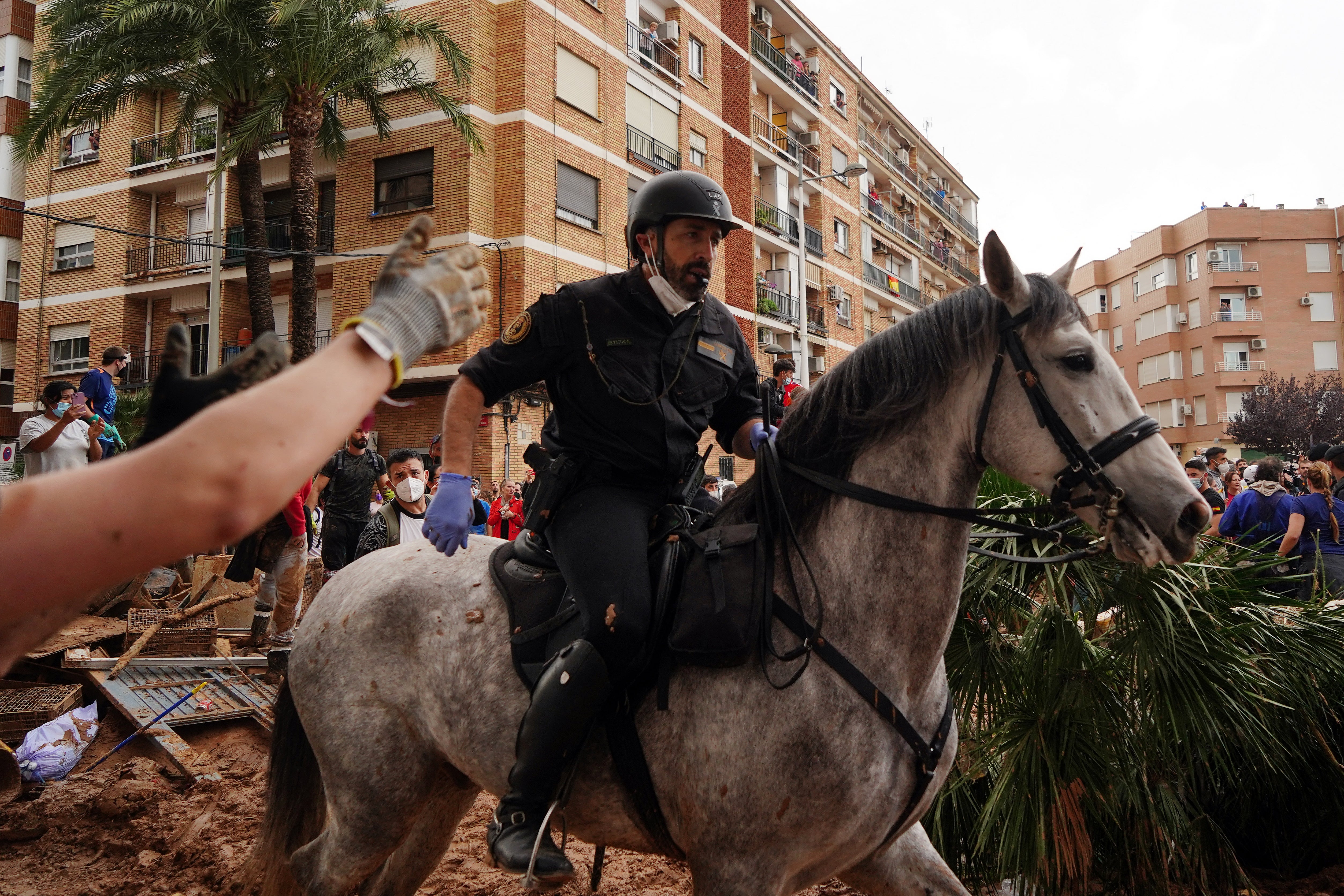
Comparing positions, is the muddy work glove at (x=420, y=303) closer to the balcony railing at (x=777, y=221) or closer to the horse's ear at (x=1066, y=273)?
the horse's ear at (x=1066, y=273)

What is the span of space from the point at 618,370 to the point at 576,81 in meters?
24.1

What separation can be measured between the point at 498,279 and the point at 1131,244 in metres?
56.5

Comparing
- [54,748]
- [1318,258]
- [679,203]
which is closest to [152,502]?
[679,203]

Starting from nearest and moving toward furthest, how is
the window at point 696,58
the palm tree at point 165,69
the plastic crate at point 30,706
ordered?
the plastic crate at point 30,706 → the palm tree at point 165,69 → the window at point 696,58

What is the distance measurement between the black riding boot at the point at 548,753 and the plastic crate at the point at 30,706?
5910mm

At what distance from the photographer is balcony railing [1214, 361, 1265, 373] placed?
56188 mm

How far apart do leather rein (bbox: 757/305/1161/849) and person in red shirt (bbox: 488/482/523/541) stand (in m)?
9.54

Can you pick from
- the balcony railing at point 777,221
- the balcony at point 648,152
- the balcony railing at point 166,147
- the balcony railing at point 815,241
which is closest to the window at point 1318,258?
the balcony railing at point 815,241

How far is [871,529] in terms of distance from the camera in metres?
2.89

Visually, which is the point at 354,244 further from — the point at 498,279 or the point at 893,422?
the point at 893,422

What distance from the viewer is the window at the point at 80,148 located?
97.4 ft

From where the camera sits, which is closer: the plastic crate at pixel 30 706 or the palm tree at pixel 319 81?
the plastic crate at pixel 30 706

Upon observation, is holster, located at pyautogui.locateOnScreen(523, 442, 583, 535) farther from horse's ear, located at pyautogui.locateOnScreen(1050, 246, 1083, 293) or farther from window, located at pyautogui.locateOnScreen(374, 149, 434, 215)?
window, located at pyautogui.locateOnScreen(374, 149, 434, 215)

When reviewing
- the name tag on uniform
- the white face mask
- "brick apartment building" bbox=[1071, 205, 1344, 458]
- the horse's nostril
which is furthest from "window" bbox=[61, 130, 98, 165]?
"brick apartment building" bbox=[1071, 205, 1344, 458]
